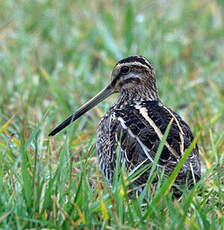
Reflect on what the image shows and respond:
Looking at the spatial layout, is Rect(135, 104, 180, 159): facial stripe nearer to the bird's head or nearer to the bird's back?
the bird's back

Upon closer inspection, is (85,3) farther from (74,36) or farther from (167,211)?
(167,211)

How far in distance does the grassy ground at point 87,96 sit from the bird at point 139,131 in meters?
0.12

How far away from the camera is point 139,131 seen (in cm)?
362

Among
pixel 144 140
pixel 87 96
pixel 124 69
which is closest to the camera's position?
pixel 144 140

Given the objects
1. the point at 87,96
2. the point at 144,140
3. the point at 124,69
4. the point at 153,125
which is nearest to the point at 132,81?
the point at 124,69

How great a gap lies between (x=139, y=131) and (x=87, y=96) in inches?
81.5

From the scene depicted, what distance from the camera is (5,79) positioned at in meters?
5.84

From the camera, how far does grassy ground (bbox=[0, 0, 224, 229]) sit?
3.02 m

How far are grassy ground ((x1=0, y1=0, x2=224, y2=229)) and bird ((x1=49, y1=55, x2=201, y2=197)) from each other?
0.39 feet

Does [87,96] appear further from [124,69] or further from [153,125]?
[153,125]

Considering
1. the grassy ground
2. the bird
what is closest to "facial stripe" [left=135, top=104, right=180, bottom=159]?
the bird

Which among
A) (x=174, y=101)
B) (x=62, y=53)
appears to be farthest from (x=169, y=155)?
(x=62, y=53)

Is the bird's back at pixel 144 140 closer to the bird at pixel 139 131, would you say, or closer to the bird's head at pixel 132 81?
the bird at pixel 139 131

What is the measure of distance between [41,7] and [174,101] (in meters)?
2.57
